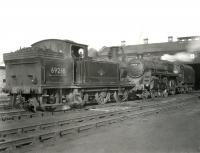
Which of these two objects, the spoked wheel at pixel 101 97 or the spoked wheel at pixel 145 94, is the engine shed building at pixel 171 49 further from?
the spoked wheel at pixel 101 97

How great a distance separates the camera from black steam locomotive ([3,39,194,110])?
11.0m

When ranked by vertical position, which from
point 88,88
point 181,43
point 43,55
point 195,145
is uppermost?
point 181,43

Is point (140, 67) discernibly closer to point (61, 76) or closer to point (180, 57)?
point (61, 76)

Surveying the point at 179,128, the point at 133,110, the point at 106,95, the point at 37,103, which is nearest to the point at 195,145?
the point at 179,128

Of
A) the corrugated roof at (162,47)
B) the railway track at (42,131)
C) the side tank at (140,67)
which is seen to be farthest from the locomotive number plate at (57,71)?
the corrugated roof at (162,47)

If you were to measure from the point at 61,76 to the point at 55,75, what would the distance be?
0.41 m

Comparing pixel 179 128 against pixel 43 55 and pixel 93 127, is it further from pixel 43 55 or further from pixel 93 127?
pixel 43 55

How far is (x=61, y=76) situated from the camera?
1178 centimetres

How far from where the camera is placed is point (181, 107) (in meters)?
13.5

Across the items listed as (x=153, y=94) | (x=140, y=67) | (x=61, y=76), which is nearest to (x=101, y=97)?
(x=61, y=76)

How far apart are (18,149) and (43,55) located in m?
5.78

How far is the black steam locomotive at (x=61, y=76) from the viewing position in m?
11.0

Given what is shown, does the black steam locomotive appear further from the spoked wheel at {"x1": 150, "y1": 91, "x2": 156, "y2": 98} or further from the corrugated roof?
the corrugated roof

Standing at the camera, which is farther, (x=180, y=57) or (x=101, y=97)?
(x=180, y=57)
